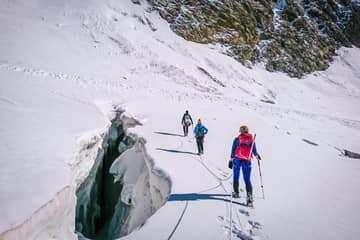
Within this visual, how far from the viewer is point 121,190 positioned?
388 inches

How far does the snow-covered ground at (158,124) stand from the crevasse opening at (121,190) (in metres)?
0.55

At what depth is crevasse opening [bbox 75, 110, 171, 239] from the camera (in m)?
6.52

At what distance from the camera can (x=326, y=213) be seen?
193 inches

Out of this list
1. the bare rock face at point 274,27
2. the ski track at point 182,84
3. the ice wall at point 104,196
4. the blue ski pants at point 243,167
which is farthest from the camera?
the bare rock face at point 274,27

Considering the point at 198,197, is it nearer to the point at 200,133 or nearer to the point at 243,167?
the point at 243,167

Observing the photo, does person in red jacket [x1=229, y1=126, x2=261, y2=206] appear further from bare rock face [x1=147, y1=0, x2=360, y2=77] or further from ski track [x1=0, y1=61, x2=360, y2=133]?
bare rock face [x1=147, y1=0, x2=360, y2=77]

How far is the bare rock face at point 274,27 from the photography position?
1484 inches

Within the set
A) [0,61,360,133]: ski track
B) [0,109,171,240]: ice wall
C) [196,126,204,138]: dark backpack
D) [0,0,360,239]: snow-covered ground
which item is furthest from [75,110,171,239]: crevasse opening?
[0,61,360,133]: ski track

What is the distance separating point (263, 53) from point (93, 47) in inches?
1088

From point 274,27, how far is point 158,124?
4161 cm

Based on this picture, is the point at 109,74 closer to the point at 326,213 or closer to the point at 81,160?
the point at 81,160

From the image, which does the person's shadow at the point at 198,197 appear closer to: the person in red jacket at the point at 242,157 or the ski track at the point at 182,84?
the person in red jacket at the point at 242,157

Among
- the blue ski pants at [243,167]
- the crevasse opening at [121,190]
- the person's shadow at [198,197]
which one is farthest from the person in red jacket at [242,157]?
the crevasse opening at [121,190]

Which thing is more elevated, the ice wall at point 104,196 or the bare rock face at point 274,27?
the bare rock face at point 274,27
